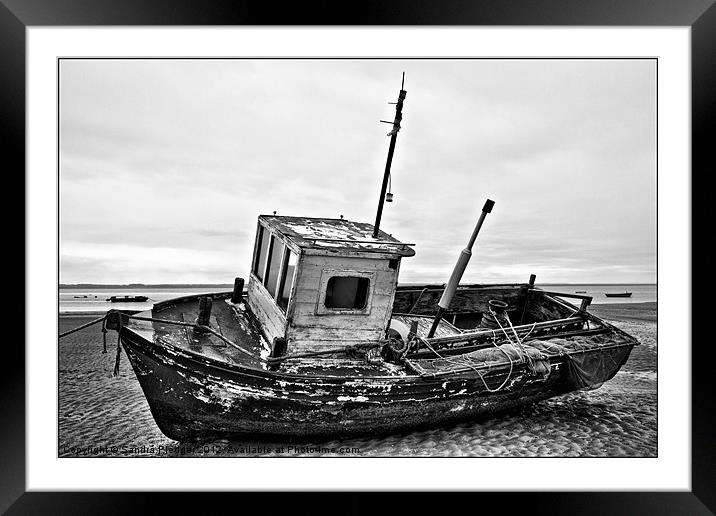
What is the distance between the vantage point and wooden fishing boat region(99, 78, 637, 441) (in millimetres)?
3898

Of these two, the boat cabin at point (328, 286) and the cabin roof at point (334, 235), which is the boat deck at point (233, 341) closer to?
the boat cabin at point (328, 286)

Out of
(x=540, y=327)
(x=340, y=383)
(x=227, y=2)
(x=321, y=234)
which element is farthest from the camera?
(x=540, y=327)

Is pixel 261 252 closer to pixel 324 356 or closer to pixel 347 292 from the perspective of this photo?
pixel 347 292

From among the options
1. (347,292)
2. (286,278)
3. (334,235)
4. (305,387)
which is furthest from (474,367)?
(286,278)

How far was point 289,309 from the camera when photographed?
14.6ft

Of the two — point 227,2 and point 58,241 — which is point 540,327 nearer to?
point 227,2

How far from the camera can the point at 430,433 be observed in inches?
Answer: 189

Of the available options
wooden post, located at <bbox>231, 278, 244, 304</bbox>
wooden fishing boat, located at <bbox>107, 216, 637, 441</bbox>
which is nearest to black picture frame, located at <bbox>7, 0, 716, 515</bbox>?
wooden fishing boat, located at <bbox>107, 216, 637, 441</bbox>

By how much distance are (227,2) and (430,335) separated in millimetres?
4041

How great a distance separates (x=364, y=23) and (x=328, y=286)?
243cm

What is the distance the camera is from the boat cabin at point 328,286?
4.48m

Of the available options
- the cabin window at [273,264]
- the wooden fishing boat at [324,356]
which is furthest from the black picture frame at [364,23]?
the cabin window at [273,264]

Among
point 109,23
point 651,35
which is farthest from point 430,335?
point 109,23
